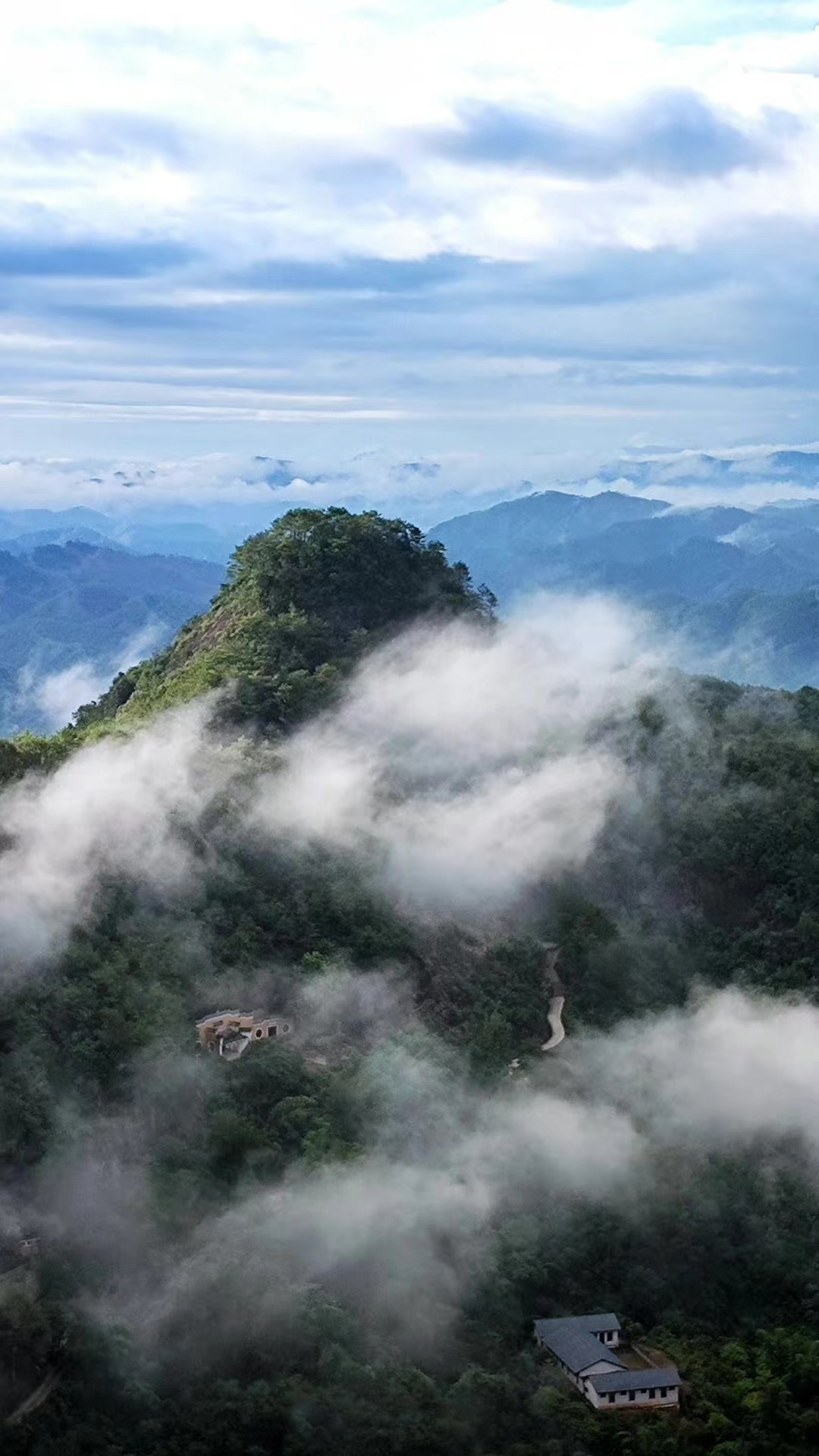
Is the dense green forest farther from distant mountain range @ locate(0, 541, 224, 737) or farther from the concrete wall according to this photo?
distant mountain range @ locate(0, 541, 224, 737)

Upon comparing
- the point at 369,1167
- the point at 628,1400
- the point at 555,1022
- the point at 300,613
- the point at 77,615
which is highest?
the point at 300,613

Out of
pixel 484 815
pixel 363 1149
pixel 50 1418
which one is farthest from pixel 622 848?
pixel 50 1418

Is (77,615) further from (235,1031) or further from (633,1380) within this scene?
(633,1380)

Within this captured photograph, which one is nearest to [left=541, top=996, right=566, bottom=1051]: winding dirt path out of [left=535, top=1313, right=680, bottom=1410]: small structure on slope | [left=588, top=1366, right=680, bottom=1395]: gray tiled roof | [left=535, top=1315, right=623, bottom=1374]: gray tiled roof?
[left=535, top=1315, right=623, bottom=1374]: gray tiled roof

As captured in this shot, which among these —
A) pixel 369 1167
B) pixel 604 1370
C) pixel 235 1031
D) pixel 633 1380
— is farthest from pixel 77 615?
pixel 633 1380

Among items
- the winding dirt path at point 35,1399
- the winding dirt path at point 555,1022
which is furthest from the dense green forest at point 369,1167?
the winding dirt path at point 555,1022

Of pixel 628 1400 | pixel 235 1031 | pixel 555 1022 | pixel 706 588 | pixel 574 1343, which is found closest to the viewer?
pixel 628 1400

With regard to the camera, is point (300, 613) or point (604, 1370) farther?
point (300, 613)
